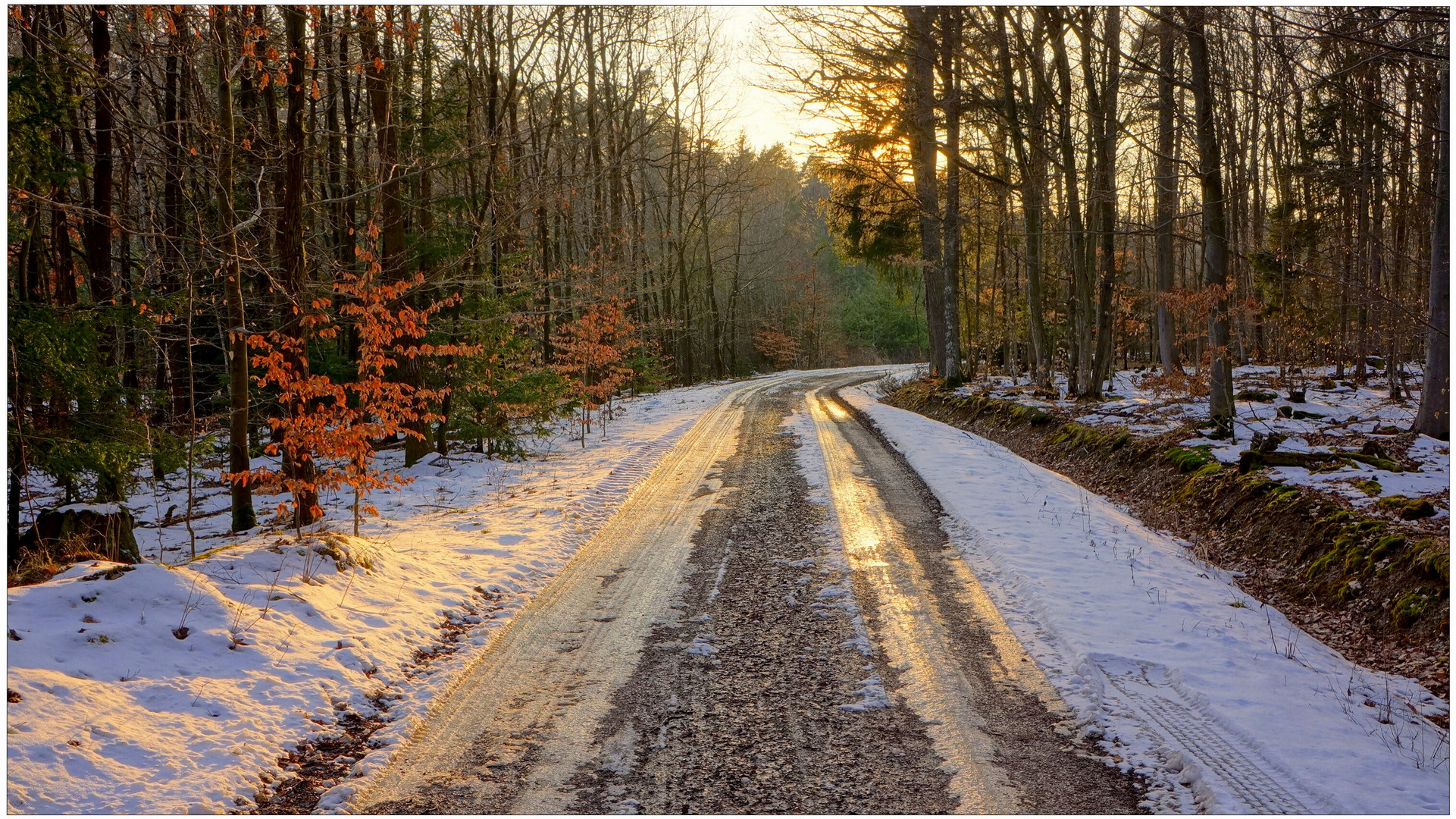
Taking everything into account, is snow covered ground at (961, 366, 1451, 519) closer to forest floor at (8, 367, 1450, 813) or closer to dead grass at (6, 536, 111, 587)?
forest floor at (8, 367, 1450, 813)

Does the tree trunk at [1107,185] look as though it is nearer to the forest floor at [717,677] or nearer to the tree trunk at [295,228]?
the forest floor at [717,677]

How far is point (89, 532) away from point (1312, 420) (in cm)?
1730

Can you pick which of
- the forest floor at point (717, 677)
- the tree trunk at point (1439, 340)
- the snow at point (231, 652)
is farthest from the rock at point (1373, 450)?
the snow at point (231, 652)

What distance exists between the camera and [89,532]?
7.52m

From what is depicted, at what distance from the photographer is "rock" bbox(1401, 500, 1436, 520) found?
7492 mm

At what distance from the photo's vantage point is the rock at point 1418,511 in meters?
7.49

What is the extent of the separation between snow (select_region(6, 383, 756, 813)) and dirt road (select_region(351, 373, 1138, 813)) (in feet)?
1.69

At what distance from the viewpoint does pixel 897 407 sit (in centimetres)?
2512

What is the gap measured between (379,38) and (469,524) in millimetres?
9563

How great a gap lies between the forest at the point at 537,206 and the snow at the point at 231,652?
159cm

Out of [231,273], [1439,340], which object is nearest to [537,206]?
[231,273]

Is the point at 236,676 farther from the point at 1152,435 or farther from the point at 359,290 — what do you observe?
the point at 1152,435

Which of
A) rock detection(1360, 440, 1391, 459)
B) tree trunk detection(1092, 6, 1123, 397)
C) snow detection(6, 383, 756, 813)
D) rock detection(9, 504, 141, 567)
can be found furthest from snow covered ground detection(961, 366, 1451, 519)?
rock detection(9, 504, 141, 567)

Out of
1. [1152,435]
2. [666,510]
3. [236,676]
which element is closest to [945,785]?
[236,676]
